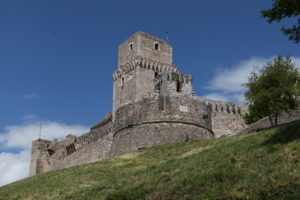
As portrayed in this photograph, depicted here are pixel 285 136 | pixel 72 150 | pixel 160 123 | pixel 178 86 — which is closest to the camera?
pixel 285 136

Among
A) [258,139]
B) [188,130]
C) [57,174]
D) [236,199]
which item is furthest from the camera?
[188,130]

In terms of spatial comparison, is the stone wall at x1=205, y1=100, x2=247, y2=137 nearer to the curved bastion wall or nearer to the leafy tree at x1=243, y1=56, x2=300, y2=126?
the curved bastion wall

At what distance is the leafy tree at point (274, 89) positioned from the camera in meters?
28.0

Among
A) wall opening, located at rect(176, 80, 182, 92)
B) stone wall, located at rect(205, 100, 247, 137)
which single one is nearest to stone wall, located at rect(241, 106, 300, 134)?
wall opening, located at rect(176, 80, 182, 92)

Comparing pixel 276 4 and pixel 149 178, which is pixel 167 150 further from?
pixel 276 4

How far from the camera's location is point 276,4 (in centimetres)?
1545

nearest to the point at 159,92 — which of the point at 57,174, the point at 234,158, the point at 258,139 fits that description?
the point at 57,174

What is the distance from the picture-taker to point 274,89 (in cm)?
2836

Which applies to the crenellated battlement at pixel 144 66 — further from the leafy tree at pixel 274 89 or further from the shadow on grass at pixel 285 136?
the shadow on grass at pixel 285 136

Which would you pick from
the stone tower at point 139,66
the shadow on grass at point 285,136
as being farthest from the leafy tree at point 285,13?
the stone tower at point 139,66

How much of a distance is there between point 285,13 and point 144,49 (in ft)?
144

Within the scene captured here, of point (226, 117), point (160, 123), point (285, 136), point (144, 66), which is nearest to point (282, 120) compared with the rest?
point (160, 123)

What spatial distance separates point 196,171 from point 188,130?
18487 mm

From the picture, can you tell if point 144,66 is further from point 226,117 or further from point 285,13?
point 285,13
